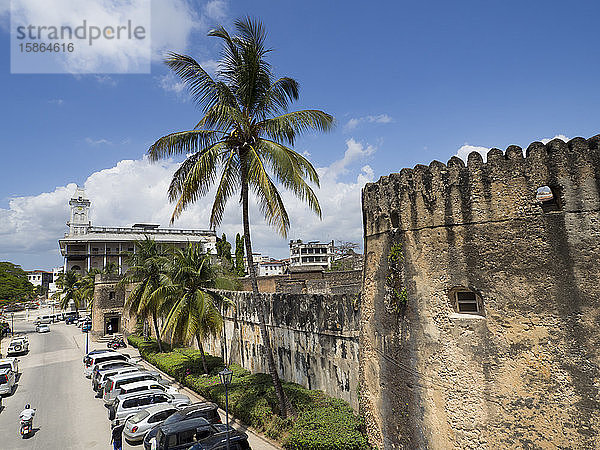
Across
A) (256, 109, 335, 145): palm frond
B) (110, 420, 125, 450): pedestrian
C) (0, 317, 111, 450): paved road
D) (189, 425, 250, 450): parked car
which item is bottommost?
(0, 317, 111, 450): paved road

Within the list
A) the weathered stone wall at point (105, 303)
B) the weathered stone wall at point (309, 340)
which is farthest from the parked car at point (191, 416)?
the weathered stone wall at point (105, 303)

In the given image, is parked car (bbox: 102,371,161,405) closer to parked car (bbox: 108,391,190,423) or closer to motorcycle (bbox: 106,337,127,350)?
parked car (bbox: 108,391,190,423)

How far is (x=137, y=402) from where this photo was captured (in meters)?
14.7

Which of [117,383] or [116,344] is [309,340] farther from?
[116,344]

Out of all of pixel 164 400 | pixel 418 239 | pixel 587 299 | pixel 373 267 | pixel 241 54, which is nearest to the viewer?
pixel 587 299

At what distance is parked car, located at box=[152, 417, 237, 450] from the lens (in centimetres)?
1076

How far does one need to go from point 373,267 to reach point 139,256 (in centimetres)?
2281

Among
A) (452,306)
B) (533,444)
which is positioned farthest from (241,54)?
(533,444)

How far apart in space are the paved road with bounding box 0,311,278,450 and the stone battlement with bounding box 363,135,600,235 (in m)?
8.63

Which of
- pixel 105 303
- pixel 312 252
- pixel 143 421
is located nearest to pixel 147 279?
pixel 143 421

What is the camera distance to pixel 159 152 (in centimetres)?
1297

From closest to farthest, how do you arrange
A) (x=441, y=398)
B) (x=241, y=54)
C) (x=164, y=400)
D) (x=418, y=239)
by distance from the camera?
(x=441, y=398) → (x=418, y=239) → (x=241, y=54) → (x=164, y=400)

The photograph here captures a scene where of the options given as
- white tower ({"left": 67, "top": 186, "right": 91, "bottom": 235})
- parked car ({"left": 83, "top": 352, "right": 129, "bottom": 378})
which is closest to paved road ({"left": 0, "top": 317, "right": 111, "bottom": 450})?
parked car ({"left": 83, "top": 352, "right": 129, "bottom": 378})

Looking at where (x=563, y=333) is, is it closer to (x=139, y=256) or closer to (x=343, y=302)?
(x=343, y=302)
